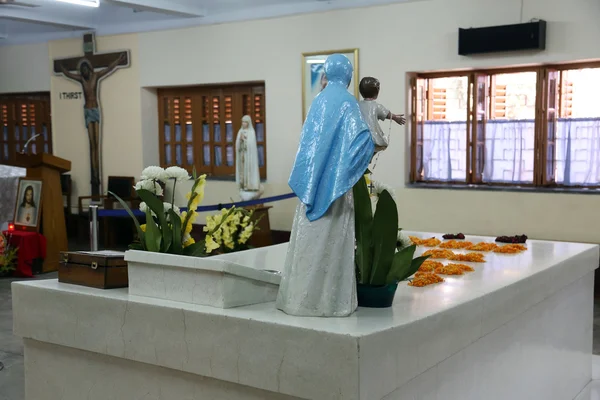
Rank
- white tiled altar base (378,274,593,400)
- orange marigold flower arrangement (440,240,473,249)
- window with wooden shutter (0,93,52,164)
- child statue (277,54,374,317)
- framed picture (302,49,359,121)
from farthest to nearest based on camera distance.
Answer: window with wooden shutter (0,93,52,164) < framed picture (302,49,359,121) < orange marigold flower arrangement (440,240,473,249) < white tiled altar base (378,274,593,400) < child statue (277,54,374,317)

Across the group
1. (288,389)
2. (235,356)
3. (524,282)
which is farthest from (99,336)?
(524,282)

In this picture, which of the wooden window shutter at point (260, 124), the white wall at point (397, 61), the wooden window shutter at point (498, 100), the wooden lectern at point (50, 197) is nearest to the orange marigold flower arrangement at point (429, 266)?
the white wall at point (397, 61)

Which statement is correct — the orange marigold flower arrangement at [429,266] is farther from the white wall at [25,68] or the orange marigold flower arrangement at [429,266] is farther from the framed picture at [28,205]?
the white wall at [25,68]

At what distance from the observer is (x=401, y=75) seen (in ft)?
32.0

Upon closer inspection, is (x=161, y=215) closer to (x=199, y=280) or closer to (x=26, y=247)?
(x=199, y=280)

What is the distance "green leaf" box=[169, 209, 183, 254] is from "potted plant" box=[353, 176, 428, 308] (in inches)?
37.2

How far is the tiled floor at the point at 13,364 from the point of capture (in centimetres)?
507

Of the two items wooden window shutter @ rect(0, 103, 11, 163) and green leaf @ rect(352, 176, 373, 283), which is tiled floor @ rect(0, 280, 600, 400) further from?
wooden window shutter @ rect(0, 103, 11, 163)

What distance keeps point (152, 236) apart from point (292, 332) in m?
1.08

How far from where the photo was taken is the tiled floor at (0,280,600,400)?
5070 millimetres

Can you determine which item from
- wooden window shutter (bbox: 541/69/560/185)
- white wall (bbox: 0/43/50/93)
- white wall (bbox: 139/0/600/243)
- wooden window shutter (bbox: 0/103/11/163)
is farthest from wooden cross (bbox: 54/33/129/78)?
wooden window shutter (bbox: 541/69/560/185)

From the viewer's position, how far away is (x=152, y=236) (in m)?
3.56

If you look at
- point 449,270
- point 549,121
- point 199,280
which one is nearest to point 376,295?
point 199,280

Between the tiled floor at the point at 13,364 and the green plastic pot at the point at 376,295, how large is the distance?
248cm
